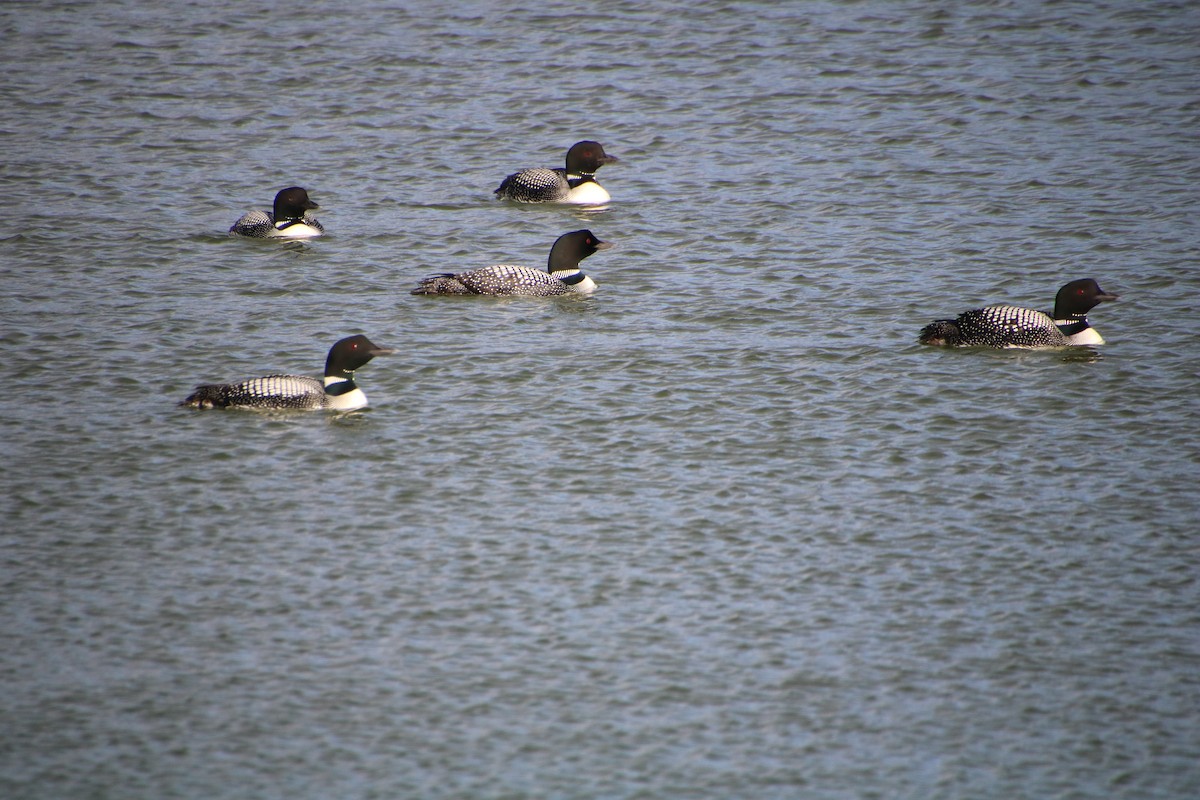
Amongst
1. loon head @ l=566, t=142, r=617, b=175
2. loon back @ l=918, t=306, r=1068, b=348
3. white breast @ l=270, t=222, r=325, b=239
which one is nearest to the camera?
loon back @ l=918, t=306, r=1068, b=348

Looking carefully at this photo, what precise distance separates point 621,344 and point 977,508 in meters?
3.97

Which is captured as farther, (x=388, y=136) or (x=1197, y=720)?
(x=388, y=136)

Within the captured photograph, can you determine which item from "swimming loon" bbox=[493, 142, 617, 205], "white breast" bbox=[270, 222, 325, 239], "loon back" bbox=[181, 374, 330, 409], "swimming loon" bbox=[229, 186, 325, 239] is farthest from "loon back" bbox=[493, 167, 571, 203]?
"loon back" bbox=[181, 374, 330, 409]

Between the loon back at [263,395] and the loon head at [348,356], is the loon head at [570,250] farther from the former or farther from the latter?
the loon back at [263,395]

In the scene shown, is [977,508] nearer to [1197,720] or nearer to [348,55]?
[1197,720]

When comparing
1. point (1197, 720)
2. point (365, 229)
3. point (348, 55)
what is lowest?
point (1197, 720)

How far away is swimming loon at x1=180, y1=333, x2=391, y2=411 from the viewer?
10781 mm

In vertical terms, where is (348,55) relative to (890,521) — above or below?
above

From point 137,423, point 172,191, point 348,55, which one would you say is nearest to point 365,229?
point 172,191

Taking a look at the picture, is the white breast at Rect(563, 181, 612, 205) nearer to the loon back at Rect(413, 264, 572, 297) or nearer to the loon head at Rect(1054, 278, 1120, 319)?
the loon back at Rect(413, 264, 572, 297)

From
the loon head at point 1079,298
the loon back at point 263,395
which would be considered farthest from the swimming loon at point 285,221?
the loon head at point 1079,298

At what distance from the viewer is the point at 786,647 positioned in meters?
7.80

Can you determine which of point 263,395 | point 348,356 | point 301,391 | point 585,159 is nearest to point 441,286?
point 348,356

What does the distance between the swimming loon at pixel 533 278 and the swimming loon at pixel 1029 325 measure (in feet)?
11.1
